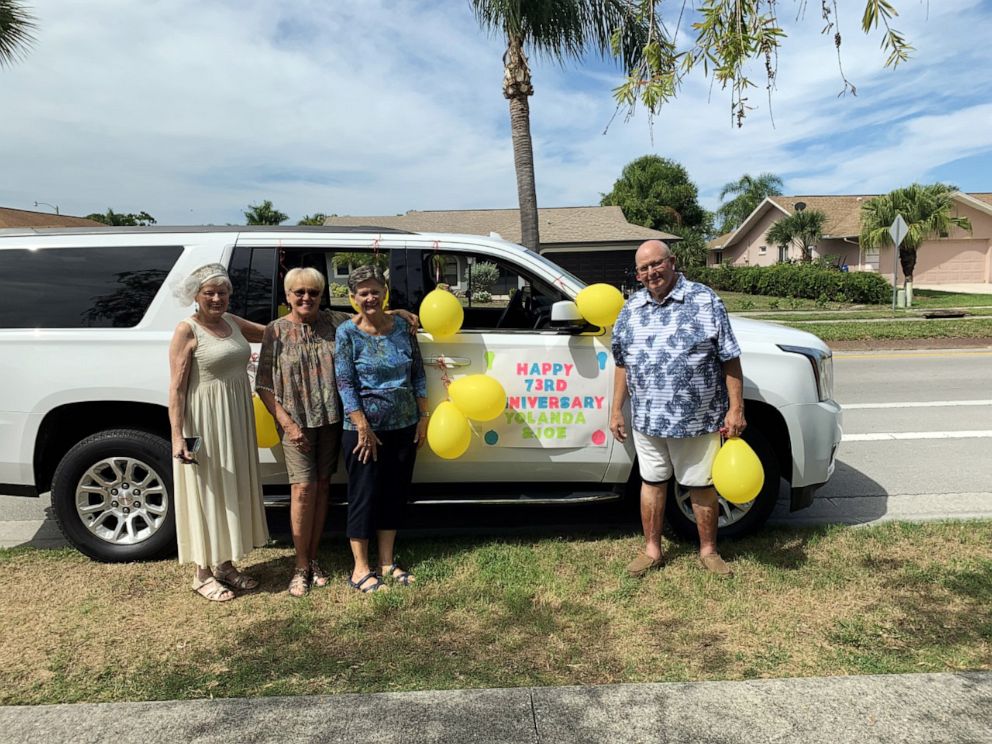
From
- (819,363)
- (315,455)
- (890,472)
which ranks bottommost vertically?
(890,472)

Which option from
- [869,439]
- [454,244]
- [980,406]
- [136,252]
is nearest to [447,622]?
[454,244]

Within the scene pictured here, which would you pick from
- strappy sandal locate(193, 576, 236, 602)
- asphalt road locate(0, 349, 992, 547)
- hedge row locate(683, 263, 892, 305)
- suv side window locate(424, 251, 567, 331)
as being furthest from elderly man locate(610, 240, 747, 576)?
hedge row locate(683, 263, 892, 305)

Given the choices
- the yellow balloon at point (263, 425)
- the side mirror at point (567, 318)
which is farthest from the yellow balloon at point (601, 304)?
the yellow balloon at point (263, 425)

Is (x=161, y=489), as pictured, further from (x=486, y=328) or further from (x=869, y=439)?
(x=869, y=439)

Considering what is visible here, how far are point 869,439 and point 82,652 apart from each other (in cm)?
661

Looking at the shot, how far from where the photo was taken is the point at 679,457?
12.6ft

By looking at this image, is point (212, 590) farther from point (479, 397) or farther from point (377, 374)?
point (479, 397)

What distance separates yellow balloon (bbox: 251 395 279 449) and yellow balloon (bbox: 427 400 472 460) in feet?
2.89

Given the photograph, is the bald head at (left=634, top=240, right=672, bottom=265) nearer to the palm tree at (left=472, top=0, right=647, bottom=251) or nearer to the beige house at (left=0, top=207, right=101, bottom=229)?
the palm tree at (left=472, top=0, right=647, bottom=251)

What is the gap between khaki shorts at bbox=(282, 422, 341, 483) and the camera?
3752 mm

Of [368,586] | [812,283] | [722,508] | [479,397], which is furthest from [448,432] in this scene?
[812,283]

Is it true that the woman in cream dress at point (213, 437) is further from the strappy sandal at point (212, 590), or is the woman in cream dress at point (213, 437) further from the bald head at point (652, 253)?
the bald head at point (652, 253)

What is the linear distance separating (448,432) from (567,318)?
885mm

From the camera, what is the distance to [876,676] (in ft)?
9.14
